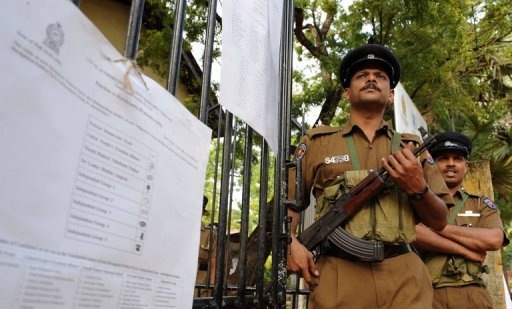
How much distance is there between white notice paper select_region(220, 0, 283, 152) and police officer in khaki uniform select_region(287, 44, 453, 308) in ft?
1.31

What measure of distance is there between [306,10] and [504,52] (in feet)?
13.5

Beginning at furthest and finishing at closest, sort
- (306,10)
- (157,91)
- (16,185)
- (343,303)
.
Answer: (306,10), (343,303), (157,91), (16,185)

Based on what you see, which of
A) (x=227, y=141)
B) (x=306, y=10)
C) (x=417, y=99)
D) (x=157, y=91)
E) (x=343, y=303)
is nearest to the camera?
(x=157, y=91)

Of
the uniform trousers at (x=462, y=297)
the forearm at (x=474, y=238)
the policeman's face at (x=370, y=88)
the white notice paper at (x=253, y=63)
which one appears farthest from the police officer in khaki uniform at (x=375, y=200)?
the uniform trousers at (x=462, y=297)

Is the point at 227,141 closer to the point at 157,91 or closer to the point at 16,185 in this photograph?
the point at 157,91

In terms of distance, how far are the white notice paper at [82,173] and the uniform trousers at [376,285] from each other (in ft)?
3.97

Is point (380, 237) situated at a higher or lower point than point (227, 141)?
lower

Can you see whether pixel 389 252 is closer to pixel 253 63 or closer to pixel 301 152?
pixel 301 152

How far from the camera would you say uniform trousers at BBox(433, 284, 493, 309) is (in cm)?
300

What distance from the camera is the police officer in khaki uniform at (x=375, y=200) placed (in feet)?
6.49

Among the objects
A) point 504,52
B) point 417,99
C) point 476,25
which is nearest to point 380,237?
point 417,99

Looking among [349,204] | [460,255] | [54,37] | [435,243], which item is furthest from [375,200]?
[54,37]

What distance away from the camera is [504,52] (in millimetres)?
8305

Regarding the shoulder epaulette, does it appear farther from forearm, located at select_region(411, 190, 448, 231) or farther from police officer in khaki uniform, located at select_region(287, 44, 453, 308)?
forearm, located at select_region(411, 190, 448, 231)
